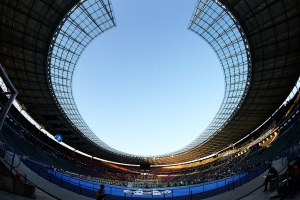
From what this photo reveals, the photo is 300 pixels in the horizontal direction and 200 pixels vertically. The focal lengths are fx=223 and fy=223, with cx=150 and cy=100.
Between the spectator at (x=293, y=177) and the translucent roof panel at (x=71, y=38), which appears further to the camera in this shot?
the translucent roof panel at (x=71, y=38)

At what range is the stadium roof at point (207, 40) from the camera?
26922 millimetres

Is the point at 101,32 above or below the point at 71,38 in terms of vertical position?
above

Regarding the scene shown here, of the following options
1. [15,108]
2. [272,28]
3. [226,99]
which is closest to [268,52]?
[272,28]

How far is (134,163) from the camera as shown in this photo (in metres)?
96.3

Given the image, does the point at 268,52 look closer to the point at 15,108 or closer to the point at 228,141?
the point at 228,141

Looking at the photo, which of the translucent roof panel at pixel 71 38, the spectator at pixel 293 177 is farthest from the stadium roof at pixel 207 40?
the spectator at pixel 293 177

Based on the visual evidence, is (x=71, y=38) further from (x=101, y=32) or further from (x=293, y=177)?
(x=293, y=177)

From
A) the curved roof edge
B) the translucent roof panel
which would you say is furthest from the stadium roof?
the curved roof edge

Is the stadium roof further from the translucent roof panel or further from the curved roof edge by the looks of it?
the curved roof edge

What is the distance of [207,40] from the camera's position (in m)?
40.5

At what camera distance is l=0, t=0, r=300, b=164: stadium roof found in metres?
26.9

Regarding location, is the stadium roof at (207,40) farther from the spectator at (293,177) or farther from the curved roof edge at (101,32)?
the spectator at (293,177)

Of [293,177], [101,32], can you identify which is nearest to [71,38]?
[101,32]

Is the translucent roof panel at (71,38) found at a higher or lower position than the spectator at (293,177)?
higher
